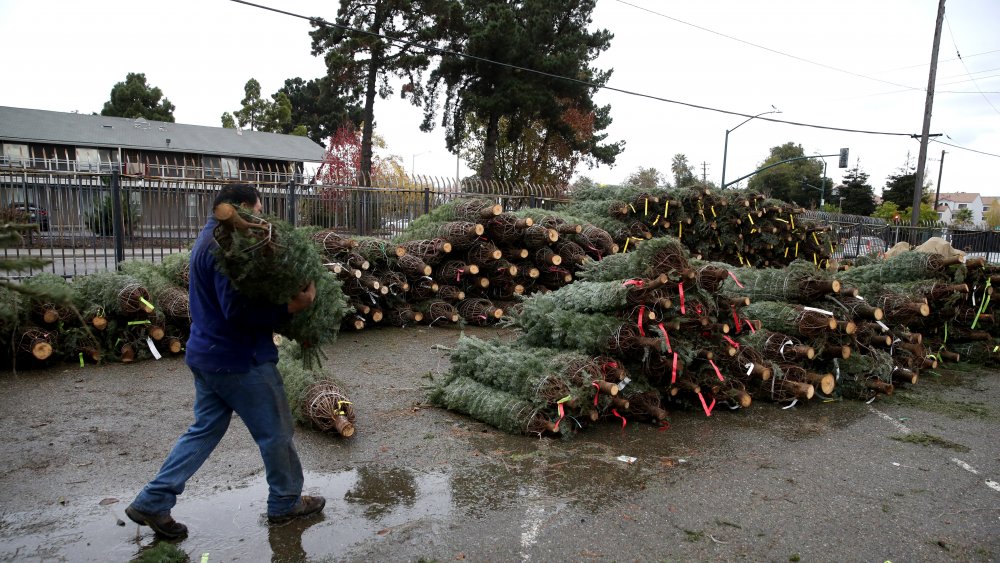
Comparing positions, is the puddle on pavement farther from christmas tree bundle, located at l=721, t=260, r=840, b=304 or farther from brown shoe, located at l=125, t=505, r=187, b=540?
christmas tree bundle, located at l=721, t=260, r=840, b=304

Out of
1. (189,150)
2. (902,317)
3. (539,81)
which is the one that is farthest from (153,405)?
(189,150)

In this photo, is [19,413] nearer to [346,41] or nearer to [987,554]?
[987,554]

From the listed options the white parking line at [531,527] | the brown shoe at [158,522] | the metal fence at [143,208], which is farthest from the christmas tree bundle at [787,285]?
the metal fence at [143,208]

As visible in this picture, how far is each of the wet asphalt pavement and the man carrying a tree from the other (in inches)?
12.5

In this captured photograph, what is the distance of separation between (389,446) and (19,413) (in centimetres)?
364

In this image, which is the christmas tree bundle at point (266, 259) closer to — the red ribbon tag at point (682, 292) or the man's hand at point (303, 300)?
the man's hand at point (303, 300)

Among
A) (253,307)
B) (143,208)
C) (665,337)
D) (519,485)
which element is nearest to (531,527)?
(519,485)

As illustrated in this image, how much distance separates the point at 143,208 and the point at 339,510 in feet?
32.8

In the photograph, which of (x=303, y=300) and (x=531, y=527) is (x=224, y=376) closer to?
(x=303, y=300)

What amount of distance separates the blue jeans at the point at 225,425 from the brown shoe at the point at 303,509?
0.14 ft

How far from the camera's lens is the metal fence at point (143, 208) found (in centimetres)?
1076

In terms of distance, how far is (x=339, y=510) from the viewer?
417cm

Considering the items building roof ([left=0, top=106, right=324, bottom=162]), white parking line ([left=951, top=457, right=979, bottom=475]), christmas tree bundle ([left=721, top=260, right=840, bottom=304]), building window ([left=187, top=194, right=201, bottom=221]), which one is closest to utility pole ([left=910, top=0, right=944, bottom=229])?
christmas tree bundle ([left=721, top=260, right=840, bottom=304])

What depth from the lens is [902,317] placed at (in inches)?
332
